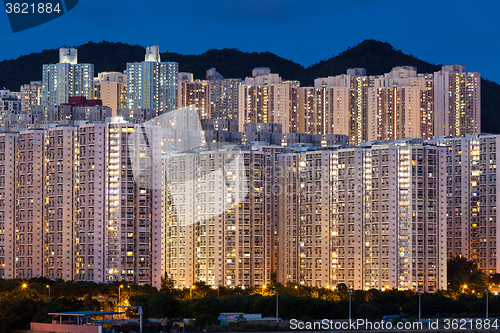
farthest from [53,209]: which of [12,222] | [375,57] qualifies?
[375,57]

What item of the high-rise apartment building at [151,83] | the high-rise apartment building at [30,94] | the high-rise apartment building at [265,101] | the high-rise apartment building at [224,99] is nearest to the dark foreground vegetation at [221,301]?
the high-rise apartment building at [265,101]

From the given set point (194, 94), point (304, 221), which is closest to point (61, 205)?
point (304, 221)

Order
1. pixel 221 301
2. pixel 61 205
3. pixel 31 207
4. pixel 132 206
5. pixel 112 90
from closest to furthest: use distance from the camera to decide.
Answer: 1. pixel 221 301
2. pixel 132 206
3. pixel 61 205
4. pixel 31 207
5. pixel 112 90

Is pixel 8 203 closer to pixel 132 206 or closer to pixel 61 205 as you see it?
pixel 61 205

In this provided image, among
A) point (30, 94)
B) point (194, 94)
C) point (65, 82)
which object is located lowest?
point (194, 94)

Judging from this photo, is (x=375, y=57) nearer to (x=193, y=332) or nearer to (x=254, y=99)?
(x=254, y=99)
